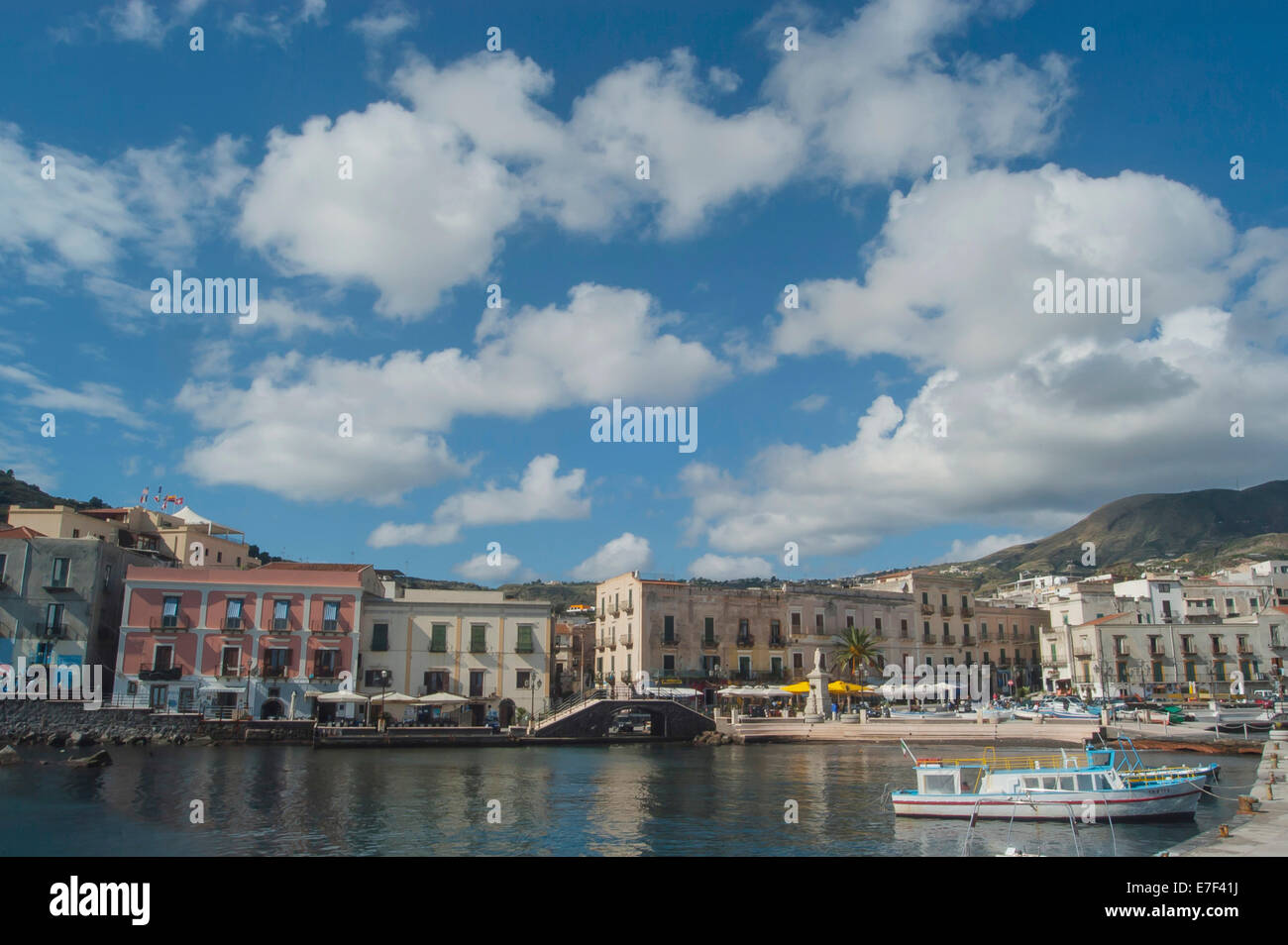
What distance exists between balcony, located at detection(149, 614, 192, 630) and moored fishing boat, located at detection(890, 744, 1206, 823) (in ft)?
136

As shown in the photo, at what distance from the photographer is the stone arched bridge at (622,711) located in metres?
51.2

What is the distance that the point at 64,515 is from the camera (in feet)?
191

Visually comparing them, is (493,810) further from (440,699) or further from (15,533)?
(15,533)

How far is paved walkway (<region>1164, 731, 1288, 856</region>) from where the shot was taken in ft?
50.0

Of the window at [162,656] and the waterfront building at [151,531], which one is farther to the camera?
the waterfront building at [151,531]

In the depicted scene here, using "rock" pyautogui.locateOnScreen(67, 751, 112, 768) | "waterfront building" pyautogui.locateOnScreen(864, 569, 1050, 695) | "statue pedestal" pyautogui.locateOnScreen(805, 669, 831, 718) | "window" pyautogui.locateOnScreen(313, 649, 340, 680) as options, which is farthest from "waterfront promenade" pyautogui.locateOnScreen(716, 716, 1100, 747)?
"rock" pyautogui.locateOnScreen(67, 751, 112, 768)

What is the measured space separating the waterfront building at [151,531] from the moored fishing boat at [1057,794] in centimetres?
4814

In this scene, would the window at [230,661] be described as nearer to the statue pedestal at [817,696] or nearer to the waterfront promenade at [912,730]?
the waterfront promenade at [912,730]

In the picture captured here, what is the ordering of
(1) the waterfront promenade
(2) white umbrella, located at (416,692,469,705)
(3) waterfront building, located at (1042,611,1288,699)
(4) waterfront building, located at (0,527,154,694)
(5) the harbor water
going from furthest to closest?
(3) waterfront building, located at (1042,611,1288,699), (2) white umbrella, located at (416,692,469,705), (4) waterfront building, located at (0,527,154,694), (1) the waterfront promenade, (5) the harbor water

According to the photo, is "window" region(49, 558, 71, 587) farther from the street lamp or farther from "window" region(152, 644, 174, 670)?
the street lamp

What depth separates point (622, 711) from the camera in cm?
5394

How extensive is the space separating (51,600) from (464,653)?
23.0 m

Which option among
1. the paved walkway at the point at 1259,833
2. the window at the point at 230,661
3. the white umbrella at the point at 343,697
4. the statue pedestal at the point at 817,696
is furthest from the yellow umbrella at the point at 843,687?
the window at the point at 230,661

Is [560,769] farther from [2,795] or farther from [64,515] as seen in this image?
[64,515]
